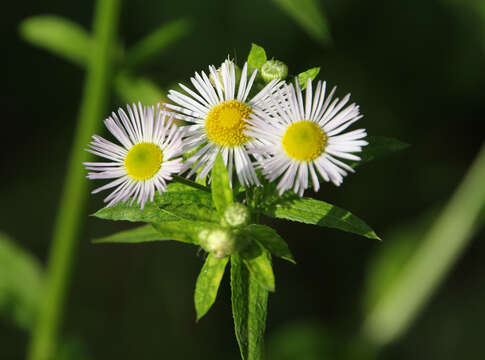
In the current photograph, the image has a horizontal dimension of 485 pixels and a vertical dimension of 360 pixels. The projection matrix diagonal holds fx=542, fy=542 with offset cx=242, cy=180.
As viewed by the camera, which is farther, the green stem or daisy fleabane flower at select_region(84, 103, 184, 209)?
the green stem

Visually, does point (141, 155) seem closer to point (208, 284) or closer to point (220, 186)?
point (220, 186)

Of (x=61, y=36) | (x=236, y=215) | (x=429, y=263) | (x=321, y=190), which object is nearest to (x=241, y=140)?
(x=236, y=215)

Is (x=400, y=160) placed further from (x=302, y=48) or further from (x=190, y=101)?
(x=190, y=101)

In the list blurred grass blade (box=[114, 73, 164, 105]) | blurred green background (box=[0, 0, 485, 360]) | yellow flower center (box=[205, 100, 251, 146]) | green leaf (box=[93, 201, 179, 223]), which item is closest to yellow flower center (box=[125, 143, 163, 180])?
green leaf (box=[93, 201, 179, 223])

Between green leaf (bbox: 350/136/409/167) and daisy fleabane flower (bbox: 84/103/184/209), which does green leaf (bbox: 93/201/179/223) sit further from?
green leaf (bbox: 350/136/409/167)

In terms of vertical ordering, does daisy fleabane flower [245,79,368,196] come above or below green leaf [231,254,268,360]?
above
